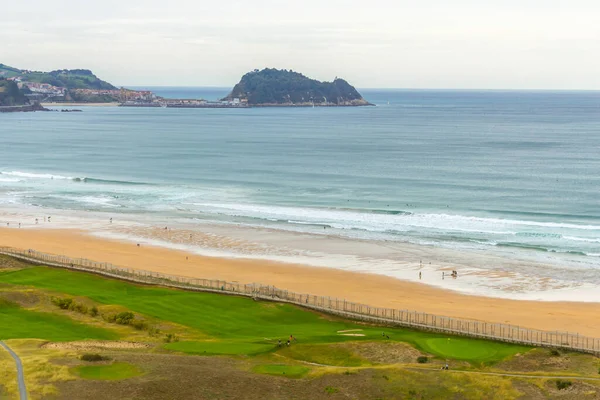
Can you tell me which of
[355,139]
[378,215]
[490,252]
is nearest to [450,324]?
[490,252]

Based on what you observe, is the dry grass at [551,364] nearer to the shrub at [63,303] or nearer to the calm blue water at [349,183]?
the calm blue water at [349,183]

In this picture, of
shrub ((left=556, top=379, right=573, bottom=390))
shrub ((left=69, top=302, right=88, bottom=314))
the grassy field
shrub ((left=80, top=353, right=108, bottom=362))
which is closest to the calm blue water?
the grassy field

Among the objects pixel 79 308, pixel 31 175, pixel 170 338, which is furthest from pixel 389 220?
pixel 31 175

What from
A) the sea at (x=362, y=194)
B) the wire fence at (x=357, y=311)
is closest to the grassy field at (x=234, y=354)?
the wire fence at (x=357, y=311)

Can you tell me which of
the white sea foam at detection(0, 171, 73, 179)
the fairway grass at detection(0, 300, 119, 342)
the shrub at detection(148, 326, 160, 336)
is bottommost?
the fairway grass at detection(0, 300, 119, 342)

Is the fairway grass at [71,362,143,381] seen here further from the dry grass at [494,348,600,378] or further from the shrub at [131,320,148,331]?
the dry grass at [494,348,600,378]

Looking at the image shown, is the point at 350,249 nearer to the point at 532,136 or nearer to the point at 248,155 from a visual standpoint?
the point at 248,155
